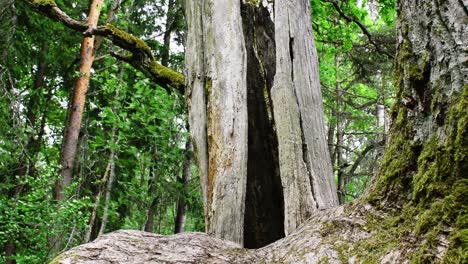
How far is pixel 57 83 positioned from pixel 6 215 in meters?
6.06

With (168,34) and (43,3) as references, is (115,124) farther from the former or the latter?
(168,34)

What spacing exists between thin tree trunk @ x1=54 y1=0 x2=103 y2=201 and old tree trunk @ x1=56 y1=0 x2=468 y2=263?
681cm

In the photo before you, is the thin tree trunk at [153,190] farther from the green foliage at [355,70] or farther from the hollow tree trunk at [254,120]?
the hollow tree trunk at [254,120]

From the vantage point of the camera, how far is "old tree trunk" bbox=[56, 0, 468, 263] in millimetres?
1240

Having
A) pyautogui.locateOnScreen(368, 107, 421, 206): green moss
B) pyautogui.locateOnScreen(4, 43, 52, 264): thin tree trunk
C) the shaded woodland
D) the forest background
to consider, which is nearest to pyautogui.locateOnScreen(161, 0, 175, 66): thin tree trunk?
the forest background

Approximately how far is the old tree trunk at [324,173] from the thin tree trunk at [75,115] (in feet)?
22.4

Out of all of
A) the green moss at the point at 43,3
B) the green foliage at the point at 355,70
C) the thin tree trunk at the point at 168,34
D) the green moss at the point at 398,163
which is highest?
the thin tree trunk at the point at 168,34

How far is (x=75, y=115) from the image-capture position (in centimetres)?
941

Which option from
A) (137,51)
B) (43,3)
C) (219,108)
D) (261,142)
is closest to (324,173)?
(261,142)

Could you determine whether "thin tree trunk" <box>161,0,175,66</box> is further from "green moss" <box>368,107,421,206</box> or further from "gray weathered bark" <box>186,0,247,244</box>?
"green moss" <box>368,107,421,206</box>

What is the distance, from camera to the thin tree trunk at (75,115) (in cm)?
919

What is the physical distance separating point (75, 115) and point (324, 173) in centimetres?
777

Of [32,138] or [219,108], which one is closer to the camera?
[219,108]

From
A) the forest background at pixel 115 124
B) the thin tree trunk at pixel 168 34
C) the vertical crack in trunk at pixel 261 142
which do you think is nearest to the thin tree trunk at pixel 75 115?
the forest background at pixel 115 124
